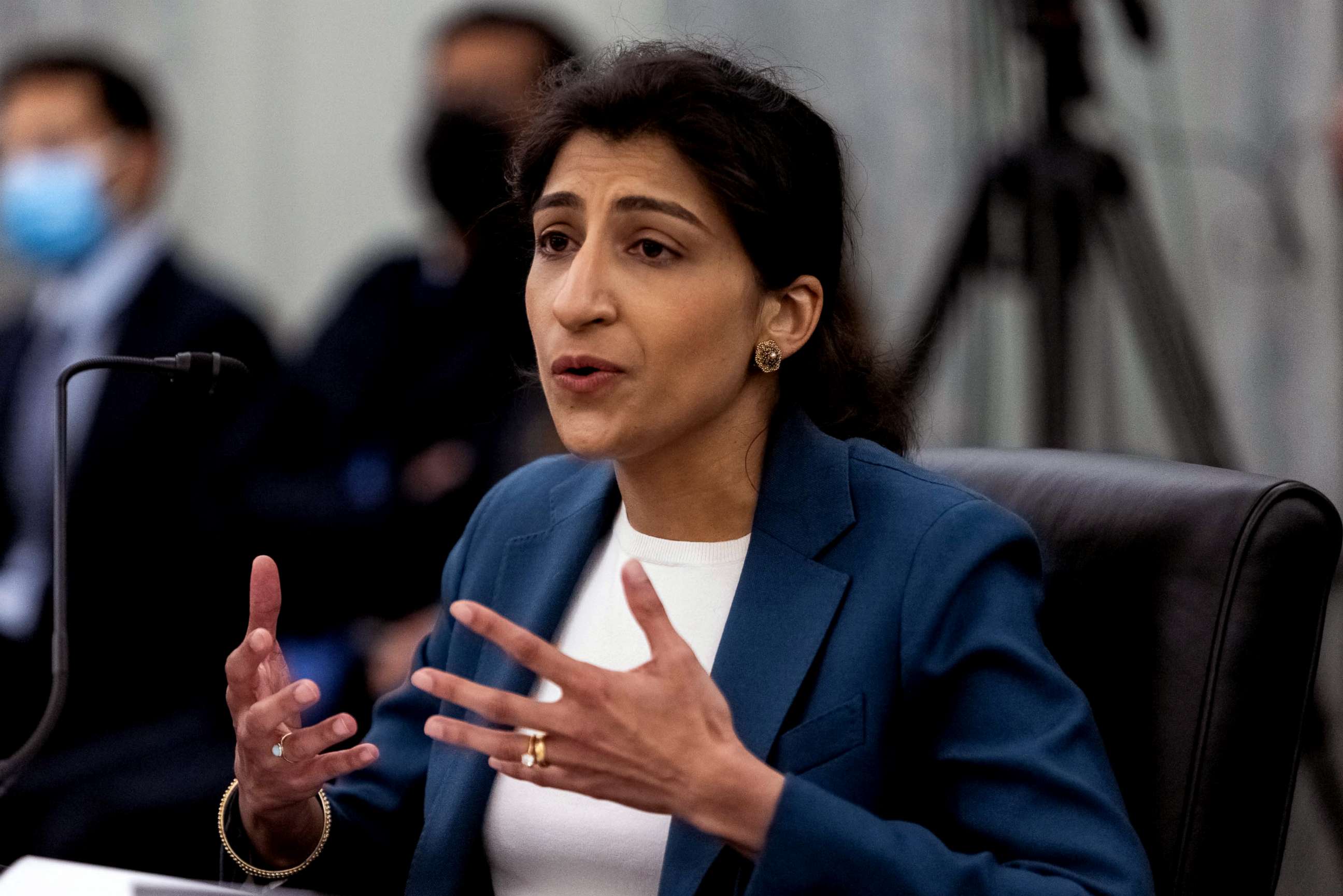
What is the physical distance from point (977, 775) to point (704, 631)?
278mm

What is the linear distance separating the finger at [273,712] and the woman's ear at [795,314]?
0.49 metres

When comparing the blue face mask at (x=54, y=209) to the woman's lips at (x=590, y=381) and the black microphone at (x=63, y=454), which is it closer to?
the black microphone at (x=63, y=454)

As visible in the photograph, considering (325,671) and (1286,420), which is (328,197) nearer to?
(325,671)

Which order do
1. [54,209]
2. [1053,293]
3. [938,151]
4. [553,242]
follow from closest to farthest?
[553,242] < [1053,293] < [54,209] < [938,151]

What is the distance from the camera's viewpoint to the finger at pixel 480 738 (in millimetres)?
950

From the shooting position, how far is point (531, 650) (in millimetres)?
932

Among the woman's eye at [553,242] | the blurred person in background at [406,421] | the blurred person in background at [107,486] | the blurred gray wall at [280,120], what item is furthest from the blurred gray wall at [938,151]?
the blurred person in background at [107,486]

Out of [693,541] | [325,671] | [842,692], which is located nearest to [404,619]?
[325,671]

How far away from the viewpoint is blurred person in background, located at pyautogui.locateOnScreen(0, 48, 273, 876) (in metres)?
2.34

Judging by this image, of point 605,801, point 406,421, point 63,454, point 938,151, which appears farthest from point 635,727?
point 938,151

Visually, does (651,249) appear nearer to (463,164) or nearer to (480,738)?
(480,738)

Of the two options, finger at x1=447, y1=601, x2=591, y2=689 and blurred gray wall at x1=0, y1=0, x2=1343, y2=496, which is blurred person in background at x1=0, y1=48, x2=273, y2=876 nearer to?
blurred gray wall at x1=0, y1=0, x2=1343, y2=496

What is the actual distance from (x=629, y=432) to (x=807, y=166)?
0.29 meters

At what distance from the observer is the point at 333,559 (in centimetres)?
258
